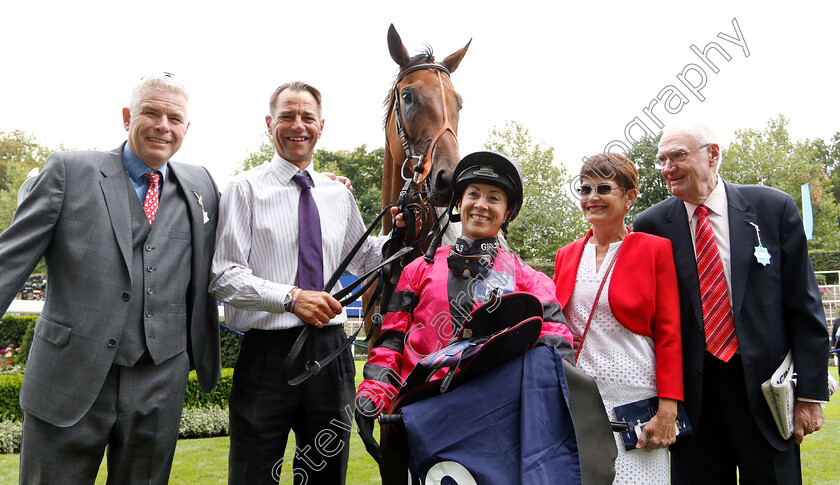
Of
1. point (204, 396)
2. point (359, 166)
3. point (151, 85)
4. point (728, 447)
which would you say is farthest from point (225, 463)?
point (359, 166)

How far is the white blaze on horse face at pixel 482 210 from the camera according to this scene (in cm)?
Result: 242

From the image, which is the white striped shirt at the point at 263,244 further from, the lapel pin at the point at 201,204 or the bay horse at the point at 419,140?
the bay horse at the point at 419,140

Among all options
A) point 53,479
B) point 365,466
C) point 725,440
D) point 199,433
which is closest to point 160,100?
point 53,479

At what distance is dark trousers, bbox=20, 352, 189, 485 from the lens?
7.47 ft

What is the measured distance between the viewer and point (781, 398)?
2.69 meters

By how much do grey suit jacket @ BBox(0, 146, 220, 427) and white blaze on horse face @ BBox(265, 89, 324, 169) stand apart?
2.54 feet

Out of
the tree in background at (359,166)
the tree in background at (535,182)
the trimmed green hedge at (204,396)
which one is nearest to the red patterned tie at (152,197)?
the trimmed green hedge at (204,396)

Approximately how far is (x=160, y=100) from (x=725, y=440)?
3217 mm

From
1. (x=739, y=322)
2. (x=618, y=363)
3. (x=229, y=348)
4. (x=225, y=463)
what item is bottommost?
(x=225, y=463)

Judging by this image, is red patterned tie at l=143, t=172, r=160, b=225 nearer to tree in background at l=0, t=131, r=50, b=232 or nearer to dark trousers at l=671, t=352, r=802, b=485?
dark trousers at l=671, t=352, r=802, b=485

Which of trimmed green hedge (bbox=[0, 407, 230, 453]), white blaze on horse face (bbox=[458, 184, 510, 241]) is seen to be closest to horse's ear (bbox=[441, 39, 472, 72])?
white blaze on horse face (bbox=[458, 184, 510, 241])

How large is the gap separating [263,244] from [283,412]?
0.80 meters

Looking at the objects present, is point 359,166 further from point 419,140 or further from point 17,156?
point 419,140

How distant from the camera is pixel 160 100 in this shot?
2602 millimetres
